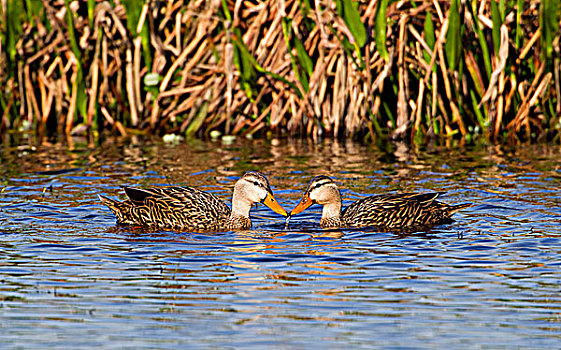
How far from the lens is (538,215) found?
34.8 ft

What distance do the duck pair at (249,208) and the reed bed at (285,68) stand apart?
→ 5300 mm

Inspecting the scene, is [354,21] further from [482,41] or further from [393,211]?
[393,211]

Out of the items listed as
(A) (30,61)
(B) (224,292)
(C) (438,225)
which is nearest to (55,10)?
(A) (30,61)

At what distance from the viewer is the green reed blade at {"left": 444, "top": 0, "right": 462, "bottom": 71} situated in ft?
49.4

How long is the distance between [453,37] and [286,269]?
7.98 m

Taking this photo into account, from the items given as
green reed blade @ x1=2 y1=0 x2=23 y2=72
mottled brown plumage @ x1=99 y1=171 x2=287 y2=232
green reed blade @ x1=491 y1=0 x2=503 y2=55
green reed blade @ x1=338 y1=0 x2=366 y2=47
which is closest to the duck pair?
mottled brown plumage @ x1=99 y1=171 x2=287 y2=232

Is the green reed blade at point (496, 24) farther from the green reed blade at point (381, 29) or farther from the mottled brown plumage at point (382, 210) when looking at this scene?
the mottled brown plumage at point (382, 210)

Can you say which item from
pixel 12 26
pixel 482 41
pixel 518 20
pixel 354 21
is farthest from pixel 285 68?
pixel 12 26

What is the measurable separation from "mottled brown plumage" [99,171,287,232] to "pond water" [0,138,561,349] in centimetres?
22

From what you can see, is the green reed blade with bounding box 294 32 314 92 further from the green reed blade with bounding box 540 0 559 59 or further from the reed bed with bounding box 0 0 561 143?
the green reed blade with bounding box 540 0 559 59

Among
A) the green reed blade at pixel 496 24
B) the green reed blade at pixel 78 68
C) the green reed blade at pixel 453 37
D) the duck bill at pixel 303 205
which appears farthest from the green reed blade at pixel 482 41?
the green reed blade at pixel 78 68

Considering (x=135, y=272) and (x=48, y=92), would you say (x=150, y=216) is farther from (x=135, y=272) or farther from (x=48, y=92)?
(x=48, y=92)

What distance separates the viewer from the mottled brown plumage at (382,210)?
1066 cm

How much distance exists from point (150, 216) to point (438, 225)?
10.4 ft
